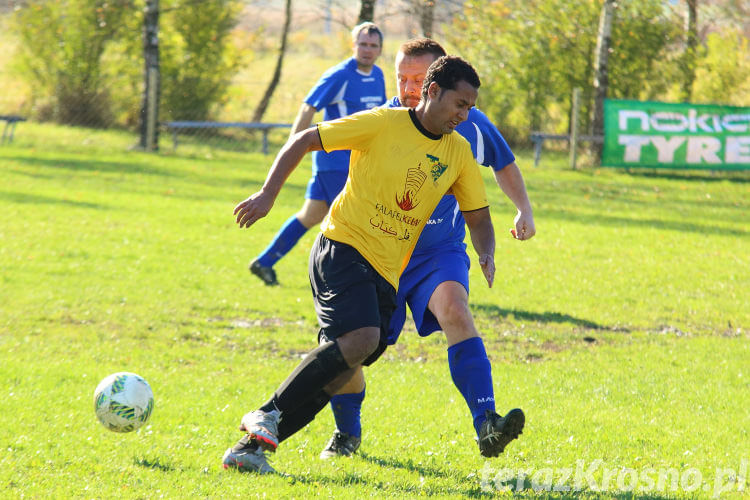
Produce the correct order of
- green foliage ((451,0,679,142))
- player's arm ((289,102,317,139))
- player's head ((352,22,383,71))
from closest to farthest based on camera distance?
player's arm ((289,102,317,139)) → player's head ((352,22,383,71)) → green foliage ((451,0,679,142))

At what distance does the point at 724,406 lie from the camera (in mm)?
5344

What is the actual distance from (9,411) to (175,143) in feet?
52.1

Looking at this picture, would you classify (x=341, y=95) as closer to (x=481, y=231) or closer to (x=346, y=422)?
(x=481, y=231)

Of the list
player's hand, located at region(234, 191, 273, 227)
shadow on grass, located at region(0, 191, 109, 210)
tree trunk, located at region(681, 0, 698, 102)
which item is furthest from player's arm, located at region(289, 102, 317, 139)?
tree trunk, located at region(681, 0, 698, 102)

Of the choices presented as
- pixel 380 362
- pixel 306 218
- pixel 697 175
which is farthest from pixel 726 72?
pixel 380 362

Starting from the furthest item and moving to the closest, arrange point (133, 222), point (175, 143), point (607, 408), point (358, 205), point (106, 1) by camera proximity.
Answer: point (106, 1) → point (175, 143) → point (133, 222) → point (607, 408) → point (358, 205)

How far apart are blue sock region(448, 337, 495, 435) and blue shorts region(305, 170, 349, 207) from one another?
403 cm

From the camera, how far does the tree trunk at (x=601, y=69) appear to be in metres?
18.8

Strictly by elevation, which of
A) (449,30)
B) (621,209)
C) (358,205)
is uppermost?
(449,30)

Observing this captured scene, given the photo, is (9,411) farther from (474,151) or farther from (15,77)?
(15,77)

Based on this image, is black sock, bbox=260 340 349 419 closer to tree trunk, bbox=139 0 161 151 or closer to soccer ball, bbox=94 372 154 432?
soccer ball, bbox=94 372 154 432

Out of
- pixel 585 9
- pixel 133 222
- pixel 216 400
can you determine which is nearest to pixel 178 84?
pixel 585 9

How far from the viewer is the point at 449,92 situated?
12.8 ft

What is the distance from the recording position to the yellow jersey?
3.94 metres
